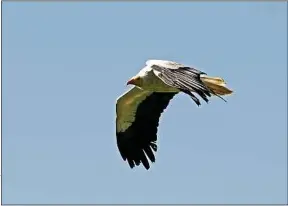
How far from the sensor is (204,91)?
1602cm

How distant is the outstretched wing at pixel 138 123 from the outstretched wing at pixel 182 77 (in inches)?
85.9

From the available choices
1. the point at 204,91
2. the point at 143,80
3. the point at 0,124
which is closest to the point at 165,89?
the point at 143,80

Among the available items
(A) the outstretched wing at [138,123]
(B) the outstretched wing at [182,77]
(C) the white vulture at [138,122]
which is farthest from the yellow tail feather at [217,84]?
(A) the outstretched wing at [138,123]

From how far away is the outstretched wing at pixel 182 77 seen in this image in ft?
52.6

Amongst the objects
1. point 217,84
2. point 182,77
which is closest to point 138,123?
point 217,84

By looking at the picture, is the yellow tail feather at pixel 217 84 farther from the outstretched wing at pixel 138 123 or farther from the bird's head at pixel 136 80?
the outstretched wing at pixel 138 123

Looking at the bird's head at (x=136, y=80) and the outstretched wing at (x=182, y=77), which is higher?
the bird's head at (x=136, y=80)

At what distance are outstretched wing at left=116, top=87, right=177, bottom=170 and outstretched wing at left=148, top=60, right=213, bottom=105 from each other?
2182 mm

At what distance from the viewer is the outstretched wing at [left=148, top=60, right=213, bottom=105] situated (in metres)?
16.0

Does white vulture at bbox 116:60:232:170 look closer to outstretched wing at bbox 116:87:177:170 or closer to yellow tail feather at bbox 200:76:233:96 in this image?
outstretched wing at bbox 116:87:177:170

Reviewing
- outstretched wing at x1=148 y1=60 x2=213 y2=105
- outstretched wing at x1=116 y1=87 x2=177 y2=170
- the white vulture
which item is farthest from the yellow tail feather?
outstretched wing at x1=116 y1=87 x2=177 y2=170

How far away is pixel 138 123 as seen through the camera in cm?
1961

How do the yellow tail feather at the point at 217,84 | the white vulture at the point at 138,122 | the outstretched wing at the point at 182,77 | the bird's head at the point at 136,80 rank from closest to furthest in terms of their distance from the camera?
the outstretched wing at the point at 182,77, the bird's head at the point at 136,80, the yellow tail feather at the point at 217,84, the white vulture at the point at 138,122

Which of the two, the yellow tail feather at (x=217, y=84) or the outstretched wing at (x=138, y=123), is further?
the outstretched wing at (x=138, y=123)
